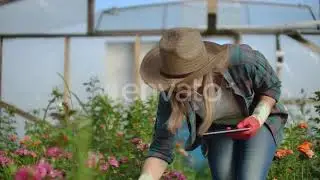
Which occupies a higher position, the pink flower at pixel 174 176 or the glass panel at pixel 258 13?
the glass panel at pixel 258 13

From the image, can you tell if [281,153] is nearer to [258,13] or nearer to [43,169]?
[43,169]

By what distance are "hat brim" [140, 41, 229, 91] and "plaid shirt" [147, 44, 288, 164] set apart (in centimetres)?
5

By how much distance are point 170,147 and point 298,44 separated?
365 centimetres

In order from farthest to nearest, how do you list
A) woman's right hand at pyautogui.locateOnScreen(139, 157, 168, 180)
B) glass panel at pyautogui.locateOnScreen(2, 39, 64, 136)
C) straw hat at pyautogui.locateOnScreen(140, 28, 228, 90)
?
glass panel at pyautogui.locateOnScreen(2, 39, 64, 136) < woman's right hand at pyautogui.locateOnScreen(139, 157, 168, 180) < straw hat at pyautogui.locateOnScreen(140, 28, 228, 90)

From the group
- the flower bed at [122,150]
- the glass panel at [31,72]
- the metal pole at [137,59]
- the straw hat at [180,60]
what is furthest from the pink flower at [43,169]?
the glass panel at [31,72]

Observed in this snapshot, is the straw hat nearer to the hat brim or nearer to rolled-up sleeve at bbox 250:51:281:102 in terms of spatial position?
the hat brim

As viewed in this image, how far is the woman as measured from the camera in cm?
159

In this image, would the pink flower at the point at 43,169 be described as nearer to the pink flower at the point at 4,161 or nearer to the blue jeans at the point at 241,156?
the blue jeans at the point at 241,156

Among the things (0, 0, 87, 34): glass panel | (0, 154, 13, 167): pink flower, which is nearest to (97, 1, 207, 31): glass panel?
(0, 0, 87, 34): glass panel

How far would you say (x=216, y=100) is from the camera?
1787 mm

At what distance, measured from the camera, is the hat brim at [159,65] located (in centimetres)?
158

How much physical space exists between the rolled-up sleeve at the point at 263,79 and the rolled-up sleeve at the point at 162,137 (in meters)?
0.27

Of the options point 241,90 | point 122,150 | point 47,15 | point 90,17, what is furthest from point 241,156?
point 47,15

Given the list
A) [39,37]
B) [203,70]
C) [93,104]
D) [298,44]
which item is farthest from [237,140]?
[39,37]
